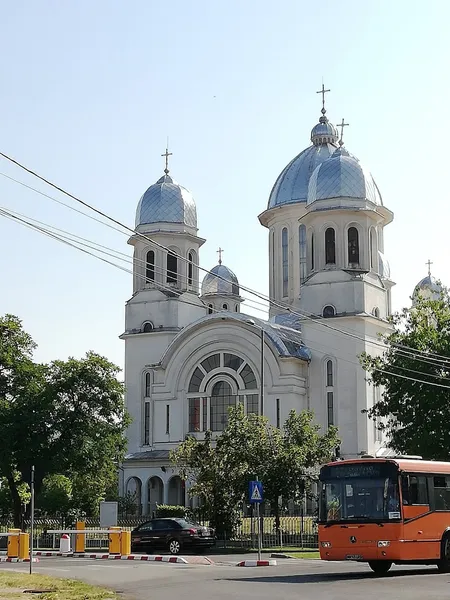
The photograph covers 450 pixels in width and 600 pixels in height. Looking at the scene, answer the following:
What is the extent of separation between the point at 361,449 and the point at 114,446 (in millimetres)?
15430

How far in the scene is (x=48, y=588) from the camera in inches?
738

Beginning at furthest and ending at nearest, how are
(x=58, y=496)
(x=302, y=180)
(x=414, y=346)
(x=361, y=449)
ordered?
(x=302, y=180) < (x=361, y=449) < (x=58, y=496) < (x=414, y=346)

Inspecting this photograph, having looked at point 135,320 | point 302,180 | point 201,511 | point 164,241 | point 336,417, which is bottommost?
point 201,511

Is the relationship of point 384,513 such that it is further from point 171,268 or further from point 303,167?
point 303,167

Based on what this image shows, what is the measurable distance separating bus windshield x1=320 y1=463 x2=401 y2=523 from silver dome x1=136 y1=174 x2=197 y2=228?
4198cm

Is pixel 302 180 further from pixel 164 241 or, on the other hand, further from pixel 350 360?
pixel 350 360

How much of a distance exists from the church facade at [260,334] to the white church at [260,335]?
6 centimetres

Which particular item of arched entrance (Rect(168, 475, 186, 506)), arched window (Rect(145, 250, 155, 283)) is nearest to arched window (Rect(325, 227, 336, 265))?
arched window (Rect(145, 250, 155, 283))

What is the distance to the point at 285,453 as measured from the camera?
123ft

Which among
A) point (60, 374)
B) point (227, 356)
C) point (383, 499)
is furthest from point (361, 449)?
point (383, 499)

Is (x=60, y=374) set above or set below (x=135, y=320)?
below

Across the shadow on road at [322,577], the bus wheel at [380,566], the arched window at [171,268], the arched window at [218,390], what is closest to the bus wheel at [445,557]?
the shadow on road at [322,577]

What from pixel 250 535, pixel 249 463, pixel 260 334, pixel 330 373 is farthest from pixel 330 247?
pixel 250 535

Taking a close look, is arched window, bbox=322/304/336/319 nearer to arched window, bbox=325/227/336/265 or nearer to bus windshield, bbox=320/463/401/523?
arched window, bbox=325/227/336/265
